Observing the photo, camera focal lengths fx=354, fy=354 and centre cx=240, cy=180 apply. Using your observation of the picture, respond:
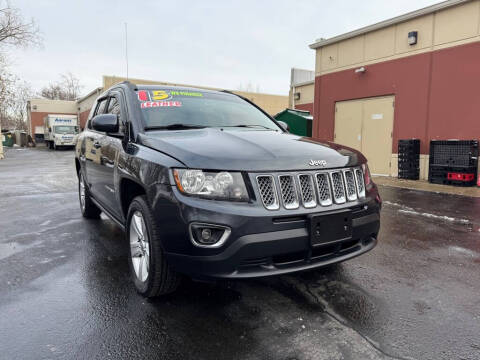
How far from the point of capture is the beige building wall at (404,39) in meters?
9.56

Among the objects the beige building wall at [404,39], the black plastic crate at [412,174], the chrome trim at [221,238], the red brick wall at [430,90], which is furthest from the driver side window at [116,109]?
the beige building wall at [404,39]

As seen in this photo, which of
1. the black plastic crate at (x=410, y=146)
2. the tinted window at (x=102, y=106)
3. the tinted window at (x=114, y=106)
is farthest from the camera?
the black plastic crate at (x=410, y=146)

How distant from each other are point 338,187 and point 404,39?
10.5m

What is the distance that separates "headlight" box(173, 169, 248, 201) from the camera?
2.25 m

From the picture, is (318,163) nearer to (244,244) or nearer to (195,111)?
(244,244)

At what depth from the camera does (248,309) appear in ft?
8.57

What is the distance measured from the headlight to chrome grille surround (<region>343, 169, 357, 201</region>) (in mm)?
865

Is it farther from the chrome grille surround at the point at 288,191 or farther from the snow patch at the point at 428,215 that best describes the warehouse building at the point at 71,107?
the chrome grille surround at the point at 288,191

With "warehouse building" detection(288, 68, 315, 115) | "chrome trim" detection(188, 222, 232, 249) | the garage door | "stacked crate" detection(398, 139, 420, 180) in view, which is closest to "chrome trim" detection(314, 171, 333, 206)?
"chrome trim" detection(188, 222, 232, 249)

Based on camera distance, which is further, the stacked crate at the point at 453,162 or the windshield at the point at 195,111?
the stacked crate at the point at 453,162

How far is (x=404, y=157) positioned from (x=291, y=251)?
31.7 feet

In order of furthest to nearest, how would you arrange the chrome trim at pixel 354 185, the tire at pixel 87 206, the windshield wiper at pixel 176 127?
1. the tire at pixel 87 206
2. the windshield wiper at pixel 176 127
3. the chrome trim at pixel 354 185

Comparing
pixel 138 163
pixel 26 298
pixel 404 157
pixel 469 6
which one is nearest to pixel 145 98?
pixel 138 163

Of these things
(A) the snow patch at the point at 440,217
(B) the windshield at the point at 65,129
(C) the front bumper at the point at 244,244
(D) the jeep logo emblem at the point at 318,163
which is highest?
(B) the windshield at the point at 65,129
